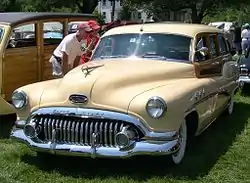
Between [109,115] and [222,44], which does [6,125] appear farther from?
[222,44]

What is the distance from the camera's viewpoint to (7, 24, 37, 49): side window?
319 inches

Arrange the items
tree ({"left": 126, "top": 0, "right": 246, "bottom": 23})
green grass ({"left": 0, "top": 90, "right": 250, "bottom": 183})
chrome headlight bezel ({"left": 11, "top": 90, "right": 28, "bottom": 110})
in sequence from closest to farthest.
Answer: green grass ({"left": 0, "top": 90, "right": 250, "bottom": 183}), chrome headlight bezel ({"left": 11, "top": 90, "right": 28, "bottom": 110}), tree ({"left": 126, "top": 0, "right": 246, "bottom": 23})

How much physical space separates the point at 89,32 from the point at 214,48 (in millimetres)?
1960

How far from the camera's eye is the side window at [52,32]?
8.90 meters

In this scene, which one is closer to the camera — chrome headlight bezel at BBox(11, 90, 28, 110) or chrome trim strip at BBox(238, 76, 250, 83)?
chrome headlight bezel at BBox(11, 90, 28, 110)

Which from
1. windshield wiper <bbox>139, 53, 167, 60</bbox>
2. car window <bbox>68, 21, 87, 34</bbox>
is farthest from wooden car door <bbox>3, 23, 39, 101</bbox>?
windshield wiper <bbox>139, 53, 167, 60</bbox>

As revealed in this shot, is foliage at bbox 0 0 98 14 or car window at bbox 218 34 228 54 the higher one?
car window at bbox 218 34 228 54

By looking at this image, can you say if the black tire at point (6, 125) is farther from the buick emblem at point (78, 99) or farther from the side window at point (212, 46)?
the side window at point (212, 46)

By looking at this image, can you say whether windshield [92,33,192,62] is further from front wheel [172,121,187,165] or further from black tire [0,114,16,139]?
black tire [0,114,16,139]

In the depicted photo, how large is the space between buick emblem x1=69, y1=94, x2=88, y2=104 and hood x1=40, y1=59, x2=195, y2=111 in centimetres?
4

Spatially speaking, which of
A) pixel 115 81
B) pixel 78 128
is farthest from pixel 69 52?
pixel 78 128

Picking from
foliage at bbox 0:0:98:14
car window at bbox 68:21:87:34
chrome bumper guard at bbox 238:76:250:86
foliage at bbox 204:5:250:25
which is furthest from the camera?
foliage at bbox 204:5:250:25

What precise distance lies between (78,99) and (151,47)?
67.1 inches

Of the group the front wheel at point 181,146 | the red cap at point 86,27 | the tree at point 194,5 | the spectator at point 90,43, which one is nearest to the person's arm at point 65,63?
the spectator at point 90,43
